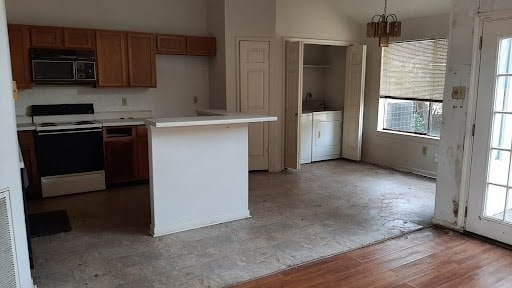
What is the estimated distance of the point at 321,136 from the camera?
271 inches

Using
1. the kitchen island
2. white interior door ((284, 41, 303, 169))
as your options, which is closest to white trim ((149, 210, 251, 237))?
the kitchen island

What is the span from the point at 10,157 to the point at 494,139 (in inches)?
146

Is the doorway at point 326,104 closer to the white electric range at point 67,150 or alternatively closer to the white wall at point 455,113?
the white wall at point 455,113

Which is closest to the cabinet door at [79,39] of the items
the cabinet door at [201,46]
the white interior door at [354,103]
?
the cabinet door at [201,46]

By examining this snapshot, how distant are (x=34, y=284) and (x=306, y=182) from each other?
11.8 ft

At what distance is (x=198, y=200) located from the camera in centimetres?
380

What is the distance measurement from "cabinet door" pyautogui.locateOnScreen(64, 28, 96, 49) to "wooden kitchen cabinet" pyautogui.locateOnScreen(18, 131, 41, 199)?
121 centimetres

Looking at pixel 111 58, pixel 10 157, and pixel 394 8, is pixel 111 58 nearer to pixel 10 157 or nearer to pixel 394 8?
pixel 10 157

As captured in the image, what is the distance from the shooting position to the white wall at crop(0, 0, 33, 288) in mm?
2225

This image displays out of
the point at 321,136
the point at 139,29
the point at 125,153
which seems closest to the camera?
the point at 125,153

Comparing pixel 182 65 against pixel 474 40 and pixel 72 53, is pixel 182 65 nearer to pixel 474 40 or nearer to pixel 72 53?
pixel 72 53

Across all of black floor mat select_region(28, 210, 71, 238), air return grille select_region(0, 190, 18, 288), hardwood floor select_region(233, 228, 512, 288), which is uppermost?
air return grille select_region(0, 190, 18, 288)

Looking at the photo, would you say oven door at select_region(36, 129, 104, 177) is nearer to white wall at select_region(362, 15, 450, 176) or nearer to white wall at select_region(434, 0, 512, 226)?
white wall at select_region(434, 0, 512, 226)

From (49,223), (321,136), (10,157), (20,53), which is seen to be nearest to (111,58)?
(20,53)
